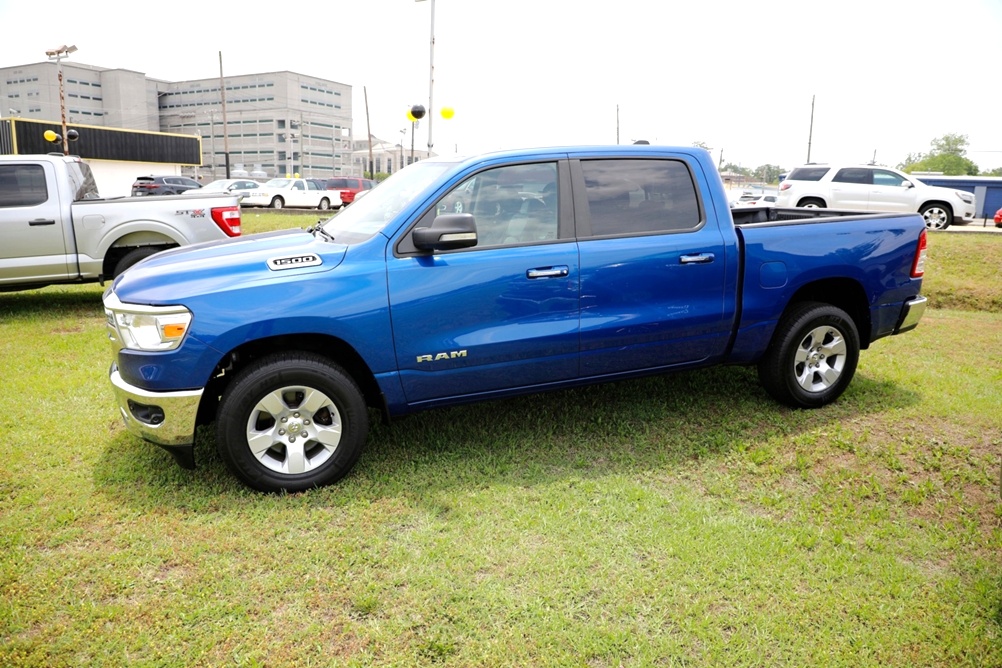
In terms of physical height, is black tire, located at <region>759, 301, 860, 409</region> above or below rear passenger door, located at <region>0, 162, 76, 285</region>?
below

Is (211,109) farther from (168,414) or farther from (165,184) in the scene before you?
(168,414)

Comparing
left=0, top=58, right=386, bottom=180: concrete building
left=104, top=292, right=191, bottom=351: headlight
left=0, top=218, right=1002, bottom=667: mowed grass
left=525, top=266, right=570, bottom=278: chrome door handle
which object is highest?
left=0, top=58, right=386, bottom=180: concrete building

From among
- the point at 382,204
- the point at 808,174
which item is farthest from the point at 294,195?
the point at 382,204

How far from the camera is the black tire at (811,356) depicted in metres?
5.17

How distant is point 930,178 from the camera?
3052 centimetres

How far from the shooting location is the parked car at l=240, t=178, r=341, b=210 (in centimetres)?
3041

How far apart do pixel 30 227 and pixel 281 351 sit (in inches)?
241

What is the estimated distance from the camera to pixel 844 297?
5.52 metres

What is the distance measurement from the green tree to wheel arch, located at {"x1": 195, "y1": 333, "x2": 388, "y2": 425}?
60.4m

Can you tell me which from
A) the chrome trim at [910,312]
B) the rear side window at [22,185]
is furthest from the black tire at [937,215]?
the rear side window at [22,185]

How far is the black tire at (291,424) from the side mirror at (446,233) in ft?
2.87

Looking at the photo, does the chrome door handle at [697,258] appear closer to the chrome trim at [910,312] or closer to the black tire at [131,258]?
the chrome trim at [910,312]

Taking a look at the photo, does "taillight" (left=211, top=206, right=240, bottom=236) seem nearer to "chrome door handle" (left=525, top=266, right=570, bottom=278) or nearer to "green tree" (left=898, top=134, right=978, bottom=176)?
"chrome door handle" (left=525, top=266, right=570, bottom=278)

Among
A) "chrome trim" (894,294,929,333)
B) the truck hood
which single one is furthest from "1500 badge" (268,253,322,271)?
"chrome trim" (894,294,929,333)
